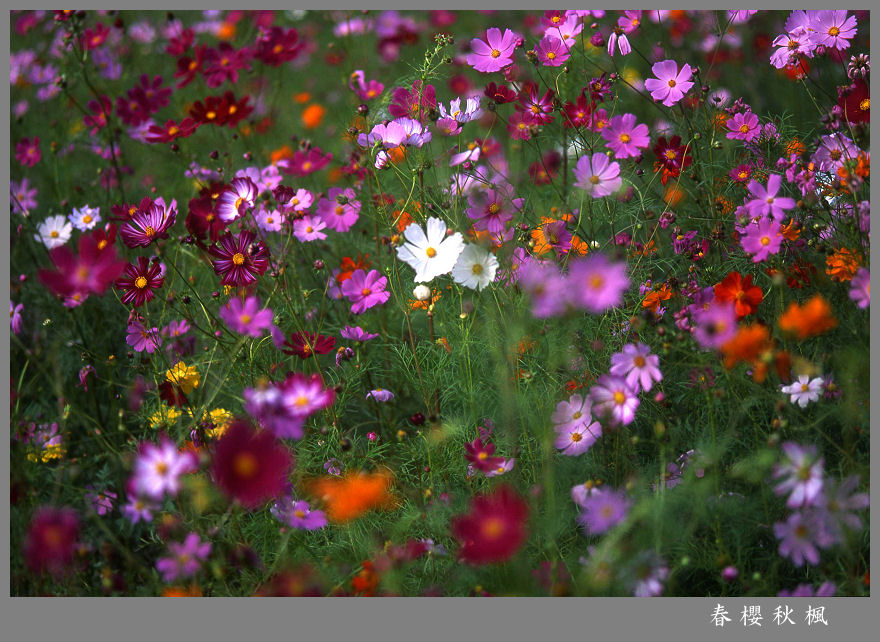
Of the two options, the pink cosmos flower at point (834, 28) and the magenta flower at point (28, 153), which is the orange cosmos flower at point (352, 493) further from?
the magenta flower at point (28, 153)

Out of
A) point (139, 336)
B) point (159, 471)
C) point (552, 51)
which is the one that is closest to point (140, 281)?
point (139, 336)

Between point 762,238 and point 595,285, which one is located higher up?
point 762,238

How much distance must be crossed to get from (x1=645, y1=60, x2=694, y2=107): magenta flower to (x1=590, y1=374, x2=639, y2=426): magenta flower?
2.02 feet

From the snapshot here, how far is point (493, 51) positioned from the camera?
1.48 metres

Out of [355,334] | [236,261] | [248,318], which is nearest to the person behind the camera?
[248,318]

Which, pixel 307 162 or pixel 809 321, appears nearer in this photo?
pixel 809 321

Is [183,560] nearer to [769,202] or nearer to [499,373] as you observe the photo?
[499,373]

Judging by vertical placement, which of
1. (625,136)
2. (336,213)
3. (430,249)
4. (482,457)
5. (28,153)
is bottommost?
(482,457)

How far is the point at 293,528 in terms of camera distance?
1200 millimetres

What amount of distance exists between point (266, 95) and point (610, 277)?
2254 millimetres

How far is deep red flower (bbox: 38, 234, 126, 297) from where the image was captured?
1.12m

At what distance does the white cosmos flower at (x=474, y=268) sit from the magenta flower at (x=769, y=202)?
48cm

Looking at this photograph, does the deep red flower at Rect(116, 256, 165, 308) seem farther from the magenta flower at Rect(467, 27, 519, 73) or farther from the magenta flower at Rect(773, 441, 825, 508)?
the magenta flower at Rect(773, 441, 825, 508)

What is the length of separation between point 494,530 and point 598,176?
0.66 metres
